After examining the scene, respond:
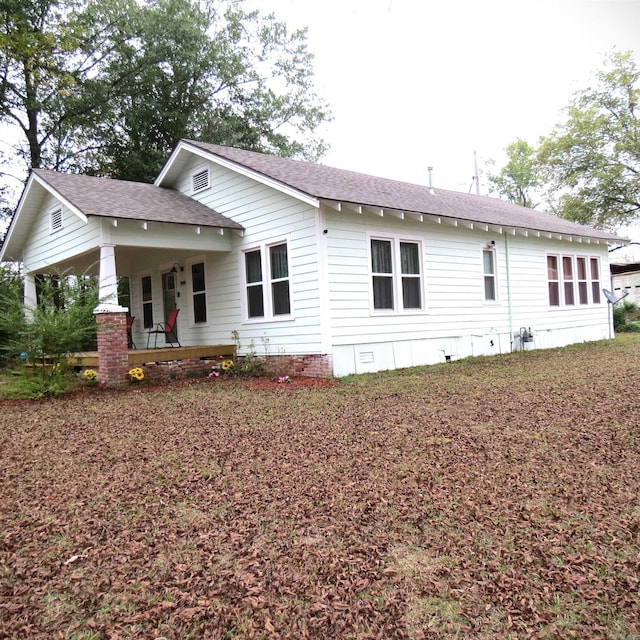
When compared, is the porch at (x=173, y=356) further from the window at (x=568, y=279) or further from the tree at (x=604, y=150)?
the tree at (x=604, y=150)

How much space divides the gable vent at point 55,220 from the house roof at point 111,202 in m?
0.51

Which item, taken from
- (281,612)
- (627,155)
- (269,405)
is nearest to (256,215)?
(269,405)

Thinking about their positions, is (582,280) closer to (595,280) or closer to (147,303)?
(595,280)

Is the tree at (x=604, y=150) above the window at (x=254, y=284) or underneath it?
above

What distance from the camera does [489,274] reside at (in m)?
12.9

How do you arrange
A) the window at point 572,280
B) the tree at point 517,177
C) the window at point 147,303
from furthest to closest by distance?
1. the tree at point 517,177
2. the window at point 572,280
3. the window at point 147,303

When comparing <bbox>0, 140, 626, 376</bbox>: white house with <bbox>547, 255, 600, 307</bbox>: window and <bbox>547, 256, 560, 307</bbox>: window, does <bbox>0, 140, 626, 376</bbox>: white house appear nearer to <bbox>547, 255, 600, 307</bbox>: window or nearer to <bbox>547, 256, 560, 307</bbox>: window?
<bbox>547, 256, 560, 307</bbox>: window

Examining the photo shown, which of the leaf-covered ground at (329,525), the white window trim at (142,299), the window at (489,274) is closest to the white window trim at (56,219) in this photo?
the white window trim at (142,299)

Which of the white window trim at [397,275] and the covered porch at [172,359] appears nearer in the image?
the covered porch at [172,359]

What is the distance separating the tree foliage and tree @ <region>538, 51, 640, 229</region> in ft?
56.6

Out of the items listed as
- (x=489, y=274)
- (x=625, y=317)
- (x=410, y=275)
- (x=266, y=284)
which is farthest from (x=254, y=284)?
(x=625, y=317)

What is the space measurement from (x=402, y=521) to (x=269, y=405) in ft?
13.4

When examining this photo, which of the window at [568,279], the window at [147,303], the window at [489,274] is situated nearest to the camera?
the window at [489,274]

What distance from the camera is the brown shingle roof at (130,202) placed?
9.64 metres
